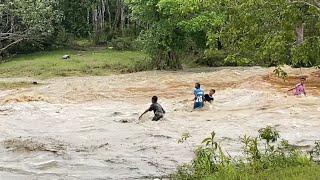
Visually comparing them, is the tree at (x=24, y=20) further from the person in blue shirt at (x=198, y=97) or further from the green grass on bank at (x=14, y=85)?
the person in blue shirt at (x=198, y=97)

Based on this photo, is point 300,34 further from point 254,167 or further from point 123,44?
point 123,44

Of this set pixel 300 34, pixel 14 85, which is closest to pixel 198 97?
pixel 300 34

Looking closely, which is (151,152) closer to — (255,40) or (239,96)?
(255,40)

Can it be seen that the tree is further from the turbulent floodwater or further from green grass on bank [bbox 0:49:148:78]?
the turbulent floodwater

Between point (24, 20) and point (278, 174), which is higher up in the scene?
point (24, 20)

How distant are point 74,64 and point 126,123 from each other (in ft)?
70.0

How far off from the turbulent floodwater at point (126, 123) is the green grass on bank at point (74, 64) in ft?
20.9

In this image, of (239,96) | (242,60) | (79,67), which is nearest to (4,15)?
(79,67)

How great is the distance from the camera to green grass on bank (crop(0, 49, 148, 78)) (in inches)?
1575

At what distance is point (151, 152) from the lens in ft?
53.9

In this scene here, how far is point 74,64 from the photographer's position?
4219cm

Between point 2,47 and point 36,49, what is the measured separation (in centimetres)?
319

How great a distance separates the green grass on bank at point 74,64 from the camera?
4001cm

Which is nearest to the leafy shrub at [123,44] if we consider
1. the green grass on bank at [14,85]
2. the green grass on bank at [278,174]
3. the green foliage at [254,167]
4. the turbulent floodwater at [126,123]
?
the green grass on bank at [14,85]
